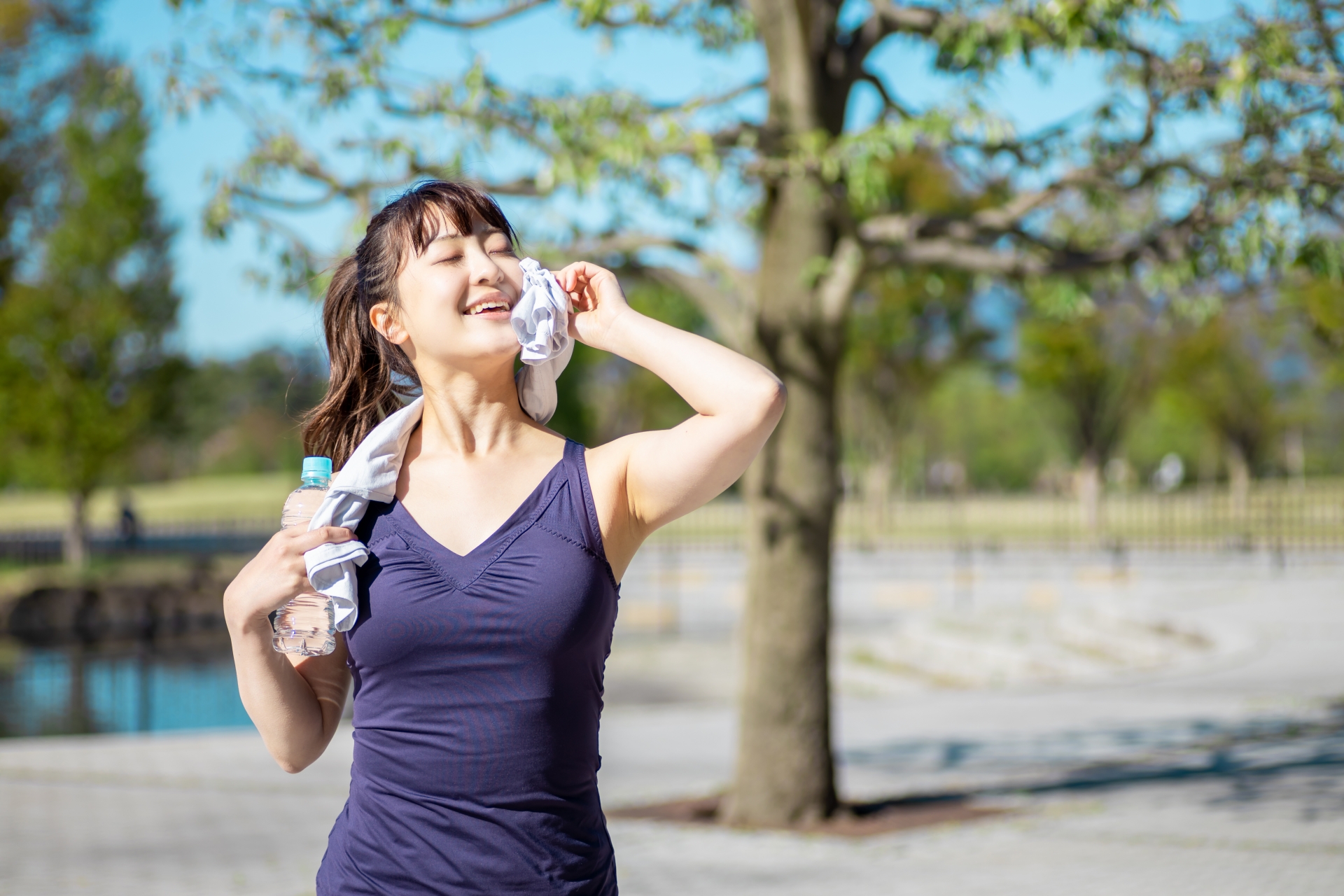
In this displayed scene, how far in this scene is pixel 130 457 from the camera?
104 ft

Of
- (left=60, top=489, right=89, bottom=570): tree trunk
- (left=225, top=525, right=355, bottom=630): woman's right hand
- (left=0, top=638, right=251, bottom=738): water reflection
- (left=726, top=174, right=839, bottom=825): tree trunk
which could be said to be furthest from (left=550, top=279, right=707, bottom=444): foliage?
(left=225, top=525, right=355, bottom=630): woman's right hand

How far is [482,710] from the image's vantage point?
6.46ft

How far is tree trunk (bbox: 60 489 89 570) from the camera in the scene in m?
29.2

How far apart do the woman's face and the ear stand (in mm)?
64

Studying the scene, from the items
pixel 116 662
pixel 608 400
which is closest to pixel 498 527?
pixel 116 662

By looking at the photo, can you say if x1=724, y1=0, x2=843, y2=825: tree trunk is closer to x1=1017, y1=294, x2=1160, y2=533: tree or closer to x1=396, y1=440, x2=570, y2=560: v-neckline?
x1=396, y1=440, x2=570, y2=560: v-neckline

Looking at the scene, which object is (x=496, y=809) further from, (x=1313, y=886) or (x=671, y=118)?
(x=1313, y=886)

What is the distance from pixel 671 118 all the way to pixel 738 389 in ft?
15.5

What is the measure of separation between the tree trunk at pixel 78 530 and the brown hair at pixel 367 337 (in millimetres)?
29260

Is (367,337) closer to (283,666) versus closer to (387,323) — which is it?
(387,323)

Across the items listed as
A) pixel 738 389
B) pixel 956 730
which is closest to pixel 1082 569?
pixel 956 730

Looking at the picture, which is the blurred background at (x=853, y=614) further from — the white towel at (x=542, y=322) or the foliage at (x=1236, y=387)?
the foliage at (x=1236, y=387)

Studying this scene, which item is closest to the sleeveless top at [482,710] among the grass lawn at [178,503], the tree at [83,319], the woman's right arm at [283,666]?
the woman's right arm at [283,666]

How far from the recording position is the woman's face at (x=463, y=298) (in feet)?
6.86
